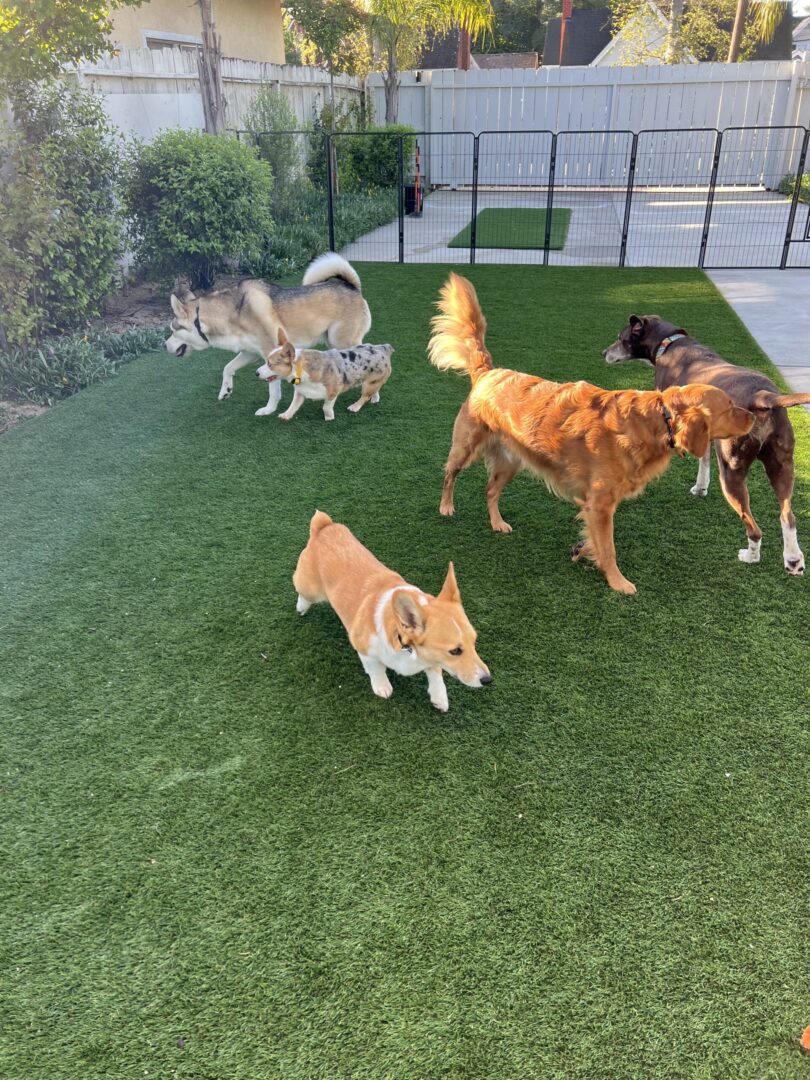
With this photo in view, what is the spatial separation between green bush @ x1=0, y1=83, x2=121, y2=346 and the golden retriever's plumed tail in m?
4.62

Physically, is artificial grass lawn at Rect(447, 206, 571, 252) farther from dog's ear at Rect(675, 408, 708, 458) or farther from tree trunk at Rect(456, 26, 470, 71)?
tree trunk at Rect(456, 26, 470, 71)

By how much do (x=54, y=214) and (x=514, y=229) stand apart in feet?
32.7

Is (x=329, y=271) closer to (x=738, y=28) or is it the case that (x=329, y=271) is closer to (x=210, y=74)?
(x=210, y=74)

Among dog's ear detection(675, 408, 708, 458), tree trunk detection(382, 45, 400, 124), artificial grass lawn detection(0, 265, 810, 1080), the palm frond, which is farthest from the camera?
the palm frond

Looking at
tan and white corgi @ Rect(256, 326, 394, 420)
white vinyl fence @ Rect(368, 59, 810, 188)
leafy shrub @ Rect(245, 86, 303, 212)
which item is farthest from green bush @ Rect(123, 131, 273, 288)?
white vinyl fence @ Rect(368, 59, 810, 188)

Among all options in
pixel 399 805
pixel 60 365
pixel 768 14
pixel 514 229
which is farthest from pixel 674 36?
pixel 399 805

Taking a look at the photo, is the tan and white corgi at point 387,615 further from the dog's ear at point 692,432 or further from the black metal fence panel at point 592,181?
the black metal fence panel at point 592,181

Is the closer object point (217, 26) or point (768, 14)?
point (217, 26)

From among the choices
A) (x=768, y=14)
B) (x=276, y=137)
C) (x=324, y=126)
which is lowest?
(x=276, y=137)

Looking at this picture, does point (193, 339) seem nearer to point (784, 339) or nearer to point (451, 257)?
point (784, 339)

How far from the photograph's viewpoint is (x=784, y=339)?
8.34m

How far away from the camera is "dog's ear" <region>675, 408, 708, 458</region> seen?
369 cm

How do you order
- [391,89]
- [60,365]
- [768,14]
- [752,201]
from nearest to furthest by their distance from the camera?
[60,365] < [752,201] < [391,89] < [768,14]

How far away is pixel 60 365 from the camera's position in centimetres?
741
